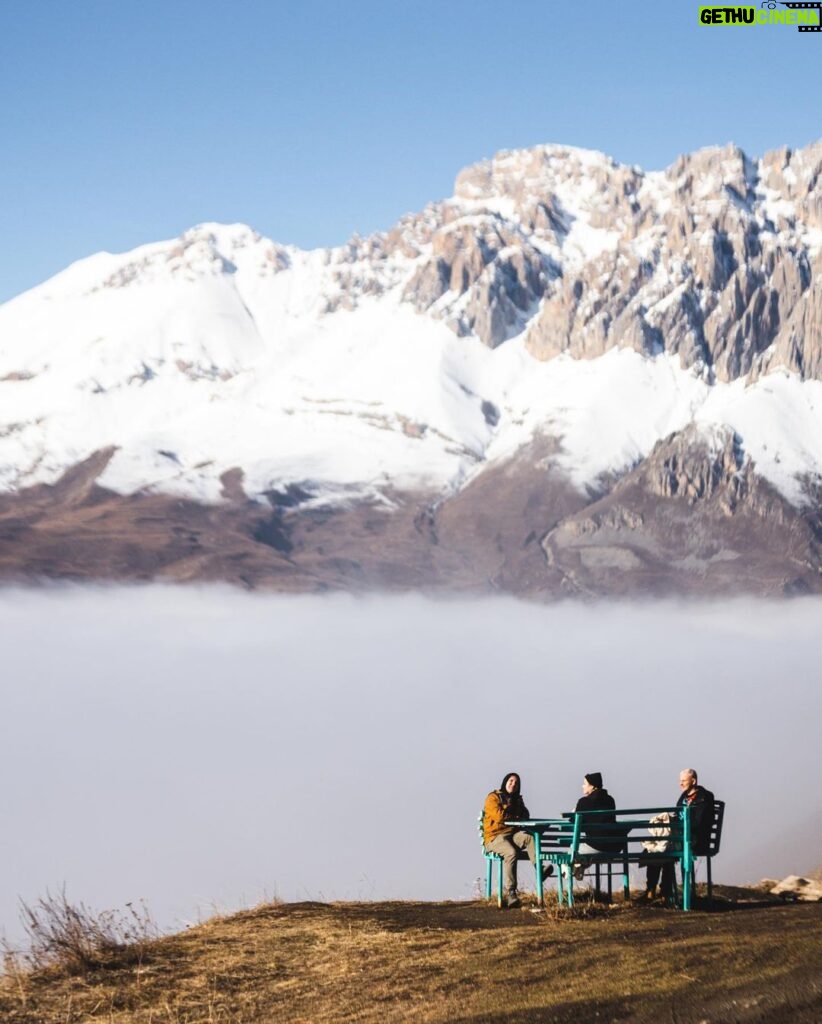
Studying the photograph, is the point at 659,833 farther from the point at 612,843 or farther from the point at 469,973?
the point at 469,973

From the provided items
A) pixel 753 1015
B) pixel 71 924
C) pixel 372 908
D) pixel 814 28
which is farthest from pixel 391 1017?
pixel 814 28

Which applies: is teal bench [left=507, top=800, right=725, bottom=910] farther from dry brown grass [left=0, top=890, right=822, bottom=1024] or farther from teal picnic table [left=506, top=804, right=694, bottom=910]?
dry brown grass [left=0, top=890, right=822, bottom=1024]

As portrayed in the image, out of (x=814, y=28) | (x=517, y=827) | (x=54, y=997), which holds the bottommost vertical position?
(x=54, y=997)

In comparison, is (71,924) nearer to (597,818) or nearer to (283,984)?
(283,984)

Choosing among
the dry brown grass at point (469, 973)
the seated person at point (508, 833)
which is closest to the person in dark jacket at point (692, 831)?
the dry brown grass at point (469, 973)

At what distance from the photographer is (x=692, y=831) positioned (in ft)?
81.5

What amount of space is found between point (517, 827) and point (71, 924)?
748cm

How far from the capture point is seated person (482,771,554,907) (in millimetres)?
25922

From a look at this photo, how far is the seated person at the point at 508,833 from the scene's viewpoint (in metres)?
25.9

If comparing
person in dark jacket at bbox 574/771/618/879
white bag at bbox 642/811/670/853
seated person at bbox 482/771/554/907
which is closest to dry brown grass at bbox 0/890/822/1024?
seated person at bbox 482/771/554/907

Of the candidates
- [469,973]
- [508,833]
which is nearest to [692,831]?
[508,833]

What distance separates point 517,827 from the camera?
86.0 feet

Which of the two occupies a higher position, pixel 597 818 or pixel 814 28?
pixel 814 28

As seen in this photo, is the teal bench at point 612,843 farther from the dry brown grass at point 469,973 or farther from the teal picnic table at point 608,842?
the dry brown grass at point 469,973
